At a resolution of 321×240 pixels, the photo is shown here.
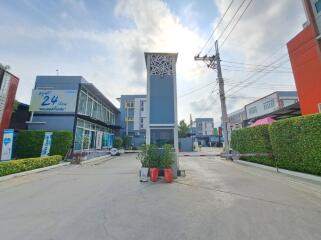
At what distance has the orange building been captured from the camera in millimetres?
10578

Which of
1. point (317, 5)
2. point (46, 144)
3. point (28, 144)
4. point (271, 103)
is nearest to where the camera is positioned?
point (317, 5)

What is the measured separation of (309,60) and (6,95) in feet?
63.2

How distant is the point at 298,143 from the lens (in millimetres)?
8445

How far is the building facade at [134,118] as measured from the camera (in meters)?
34.3

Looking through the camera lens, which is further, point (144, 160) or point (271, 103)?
point (271, 103)

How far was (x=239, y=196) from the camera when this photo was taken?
5.73 meters

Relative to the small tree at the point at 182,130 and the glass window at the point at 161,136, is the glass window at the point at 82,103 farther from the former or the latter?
the small tree at the point at 182,130

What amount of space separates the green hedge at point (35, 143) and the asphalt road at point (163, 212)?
9.25m

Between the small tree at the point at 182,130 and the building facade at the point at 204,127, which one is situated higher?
the building facade at the point at 204,127

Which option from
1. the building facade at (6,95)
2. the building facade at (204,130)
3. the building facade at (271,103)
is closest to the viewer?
the building facade at (6,95)

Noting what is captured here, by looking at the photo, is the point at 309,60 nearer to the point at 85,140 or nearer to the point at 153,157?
the point at 153,157

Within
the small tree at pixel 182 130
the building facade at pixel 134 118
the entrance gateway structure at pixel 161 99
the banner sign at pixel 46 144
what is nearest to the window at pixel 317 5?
the entrance gateway structure at pixel 161 99

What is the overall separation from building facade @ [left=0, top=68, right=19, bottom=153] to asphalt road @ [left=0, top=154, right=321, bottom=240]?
7357 mm

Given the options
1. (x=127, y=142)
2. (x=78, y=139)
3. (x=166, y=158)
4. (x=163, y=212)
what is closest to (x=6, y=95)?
(x=78, y=139)
